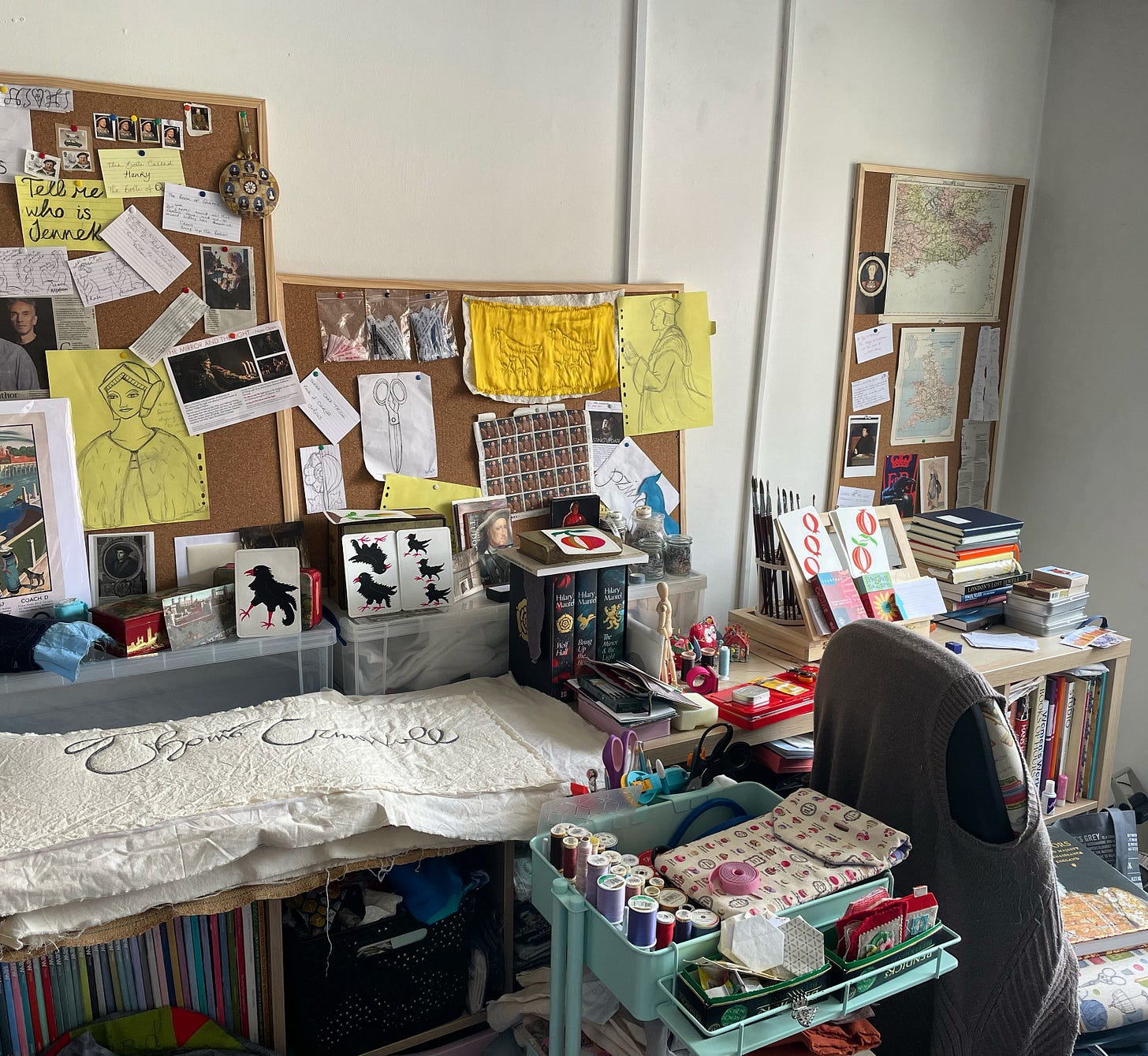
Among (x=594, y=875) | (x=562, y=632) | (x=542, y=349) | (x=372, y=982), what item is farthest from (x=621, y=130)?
(x=372, y=982)

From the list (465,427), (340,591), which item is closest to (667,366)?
(465,427)

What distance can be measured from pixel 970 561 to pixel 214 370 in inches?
69.5

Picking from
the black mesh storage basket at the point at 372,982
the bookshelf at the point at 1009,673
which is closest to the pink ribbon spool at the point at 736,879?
the bookshelf at the point at 1009,673

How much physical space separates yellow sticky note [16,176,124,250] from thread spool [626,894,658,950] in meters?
1.38

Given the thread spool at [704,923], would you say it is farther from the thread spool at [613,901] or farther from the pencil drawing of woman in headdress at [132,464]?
the pencil drawing of woman in headdress at [132,464]

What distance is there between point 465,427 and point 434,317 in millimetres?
238

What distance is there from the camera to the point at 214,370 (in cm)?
181

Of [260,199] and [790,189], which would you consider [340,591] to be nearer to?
[260,199]

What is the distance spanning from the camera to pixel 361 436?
1.97 m

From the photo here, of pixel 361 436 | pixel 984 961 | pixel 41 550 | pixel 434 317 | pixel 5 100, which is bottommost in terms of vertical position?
pixel 984 961

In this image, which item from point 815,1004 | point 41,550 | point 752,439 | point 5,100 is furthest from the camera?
point 752,439

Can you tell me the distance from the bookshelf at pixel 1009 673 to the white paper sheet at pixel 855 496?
45 cm

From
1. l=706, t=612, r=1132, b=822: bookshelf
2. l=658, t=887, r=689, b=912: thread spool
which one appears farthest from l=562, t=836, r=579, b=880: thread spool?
l=706, t=612, r=1132, b=822: bookshelf

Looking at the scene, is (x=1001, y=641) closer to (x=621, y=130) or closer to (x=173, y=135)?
(x=621, y=130)
